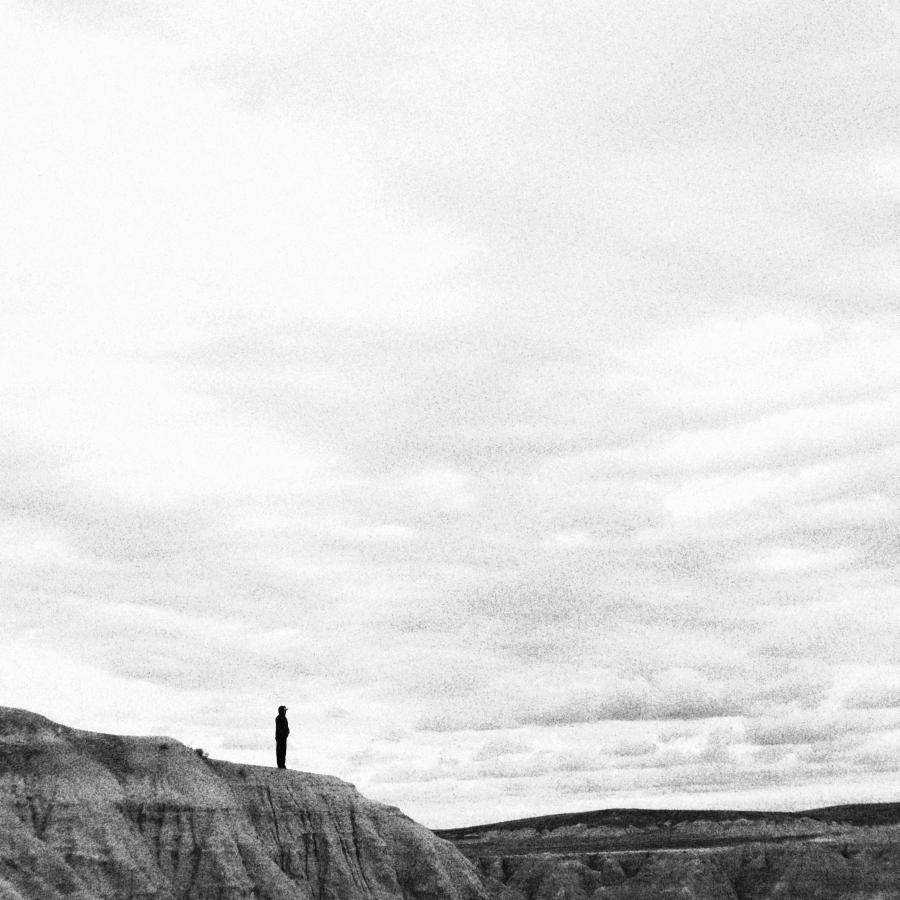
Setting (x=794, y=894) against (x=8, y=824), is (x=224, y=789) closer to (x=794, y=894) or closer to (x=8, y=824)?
(x=8, y=824)

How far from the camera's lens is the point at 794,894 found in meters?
190

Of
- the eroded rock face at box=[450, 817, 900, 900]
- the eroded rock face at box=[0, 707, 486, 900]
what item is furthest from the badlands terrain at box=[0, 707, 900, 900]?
the eroded rock face at box=[450, 817, 900, 900]

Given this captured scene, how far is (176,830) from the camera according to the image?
104500mm

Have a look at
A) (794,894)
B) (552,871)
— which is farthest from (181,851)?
(794,894)

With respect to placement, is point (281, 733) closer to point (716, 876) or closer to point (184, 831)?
point (184, 831)

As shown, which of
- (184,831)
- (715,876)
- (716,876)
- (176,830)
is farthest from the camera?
(716,876)

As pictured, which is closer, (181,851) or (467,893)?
(181,851)

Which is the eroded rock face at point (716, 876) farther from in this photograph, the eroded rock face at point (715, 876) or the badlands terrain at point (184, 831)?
the badlands terrain at point (184, 831)

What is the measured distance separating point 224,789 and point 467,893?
26.1 meters

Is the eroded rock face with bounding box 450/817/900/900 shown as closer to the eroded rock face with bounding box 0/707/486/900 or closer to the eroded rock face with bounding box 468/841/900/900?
the eroded rock face with bounding box 468/841/900/900

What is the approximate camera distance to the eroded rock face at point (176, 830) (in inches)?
3777

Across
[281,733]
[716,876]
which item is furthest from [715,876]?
[281,733]

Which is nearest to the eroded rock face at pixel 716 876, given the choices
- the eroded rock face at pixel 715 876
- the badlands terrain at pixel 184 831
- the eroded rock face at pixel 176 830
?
the eroded rock face at pixel 715 876

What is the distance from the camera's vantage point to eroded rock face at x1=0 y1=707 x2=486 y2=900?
95938 millimetres
